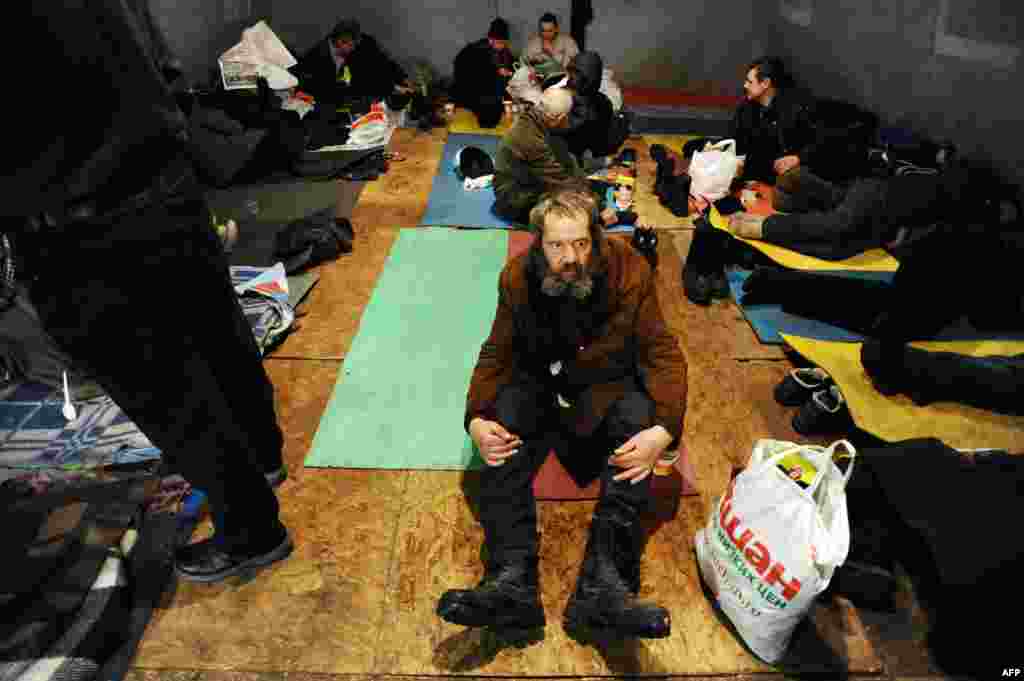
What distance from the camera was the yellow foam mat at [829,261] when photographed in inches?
155

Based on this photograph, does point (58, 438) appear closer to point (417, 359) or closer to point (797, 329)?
point (417, 359)

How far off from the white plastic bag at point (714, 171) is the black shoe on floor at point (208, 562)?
3962 mm

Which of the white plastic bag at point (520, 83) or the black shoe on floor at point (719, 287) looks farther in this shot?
the white plastic bag at point (520, 83)

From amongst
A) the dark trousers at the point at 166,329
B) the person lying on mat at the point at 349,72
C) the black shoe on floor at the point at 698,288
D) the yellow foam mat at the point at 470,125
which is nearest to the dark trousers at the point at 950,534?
the black shoe on floor at the point at 698,288

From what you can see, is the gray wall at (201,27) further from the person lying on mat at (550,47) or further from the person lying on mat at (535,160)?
the person lying on mat at (535,160)

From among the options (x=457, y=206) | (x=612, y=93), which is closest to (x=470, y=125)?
(x=612, y=93)

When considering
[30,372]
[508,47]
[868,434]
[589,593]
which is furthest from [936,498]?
[508,47]

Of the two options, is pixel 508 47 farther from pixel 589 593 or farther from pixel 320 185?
pixel 589 593

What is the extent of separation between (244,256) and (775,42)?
22.3 ft

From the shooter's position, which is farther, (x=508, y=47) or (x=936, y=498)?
(x=508, y=47)

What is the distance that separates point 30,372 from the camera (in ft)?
8.68

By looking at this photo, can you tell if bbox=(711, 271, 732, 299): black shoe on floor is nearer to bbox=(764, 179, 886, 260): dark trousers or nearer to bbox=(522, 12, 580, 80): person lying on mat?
bbox=(764, 179, 886, 260): dark trousers

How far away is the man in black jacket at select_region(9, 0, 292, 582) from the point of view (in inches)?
50.9

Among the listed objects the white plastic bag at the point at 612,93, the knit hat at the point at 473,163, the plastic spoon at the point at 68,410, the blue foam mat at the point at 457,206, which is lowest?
the plastic spoon at the point at 68,410
